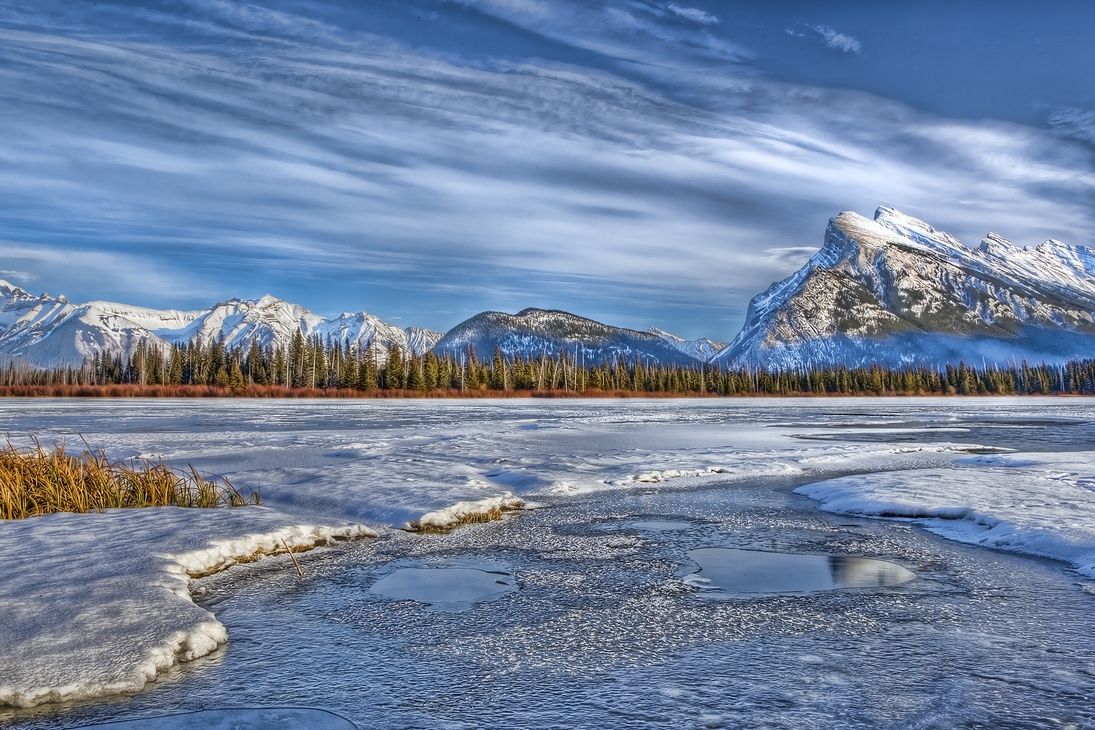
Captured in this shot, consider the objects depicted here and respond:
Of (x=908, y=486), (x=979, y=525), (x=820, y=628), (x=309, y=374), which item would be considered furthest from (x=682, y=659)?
(x=309, y=374)

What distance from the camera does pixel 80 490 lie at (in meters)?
10.7

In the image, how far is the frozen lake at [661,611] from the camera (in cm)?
447

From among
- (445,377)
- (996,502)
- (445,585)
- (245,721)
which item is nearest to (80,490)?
(445,585)

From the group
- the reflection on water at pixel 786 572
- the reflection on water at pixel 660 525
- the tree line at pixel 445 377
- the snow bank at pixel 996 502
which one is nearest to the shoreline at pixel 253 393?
the tree line at pixel 445 377

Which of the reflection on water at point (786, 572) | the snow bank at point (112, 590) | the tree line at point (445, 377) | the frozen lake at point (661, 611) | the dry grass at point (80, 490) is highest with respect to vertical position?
the tree line at point (445, 377)

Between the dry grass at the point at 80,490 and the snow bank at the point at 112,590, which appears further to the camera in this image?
the dry grass at the point at 80,490

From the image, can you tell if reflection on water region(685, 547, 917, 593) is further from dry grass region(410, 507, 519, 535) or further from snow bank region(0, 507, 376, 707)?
snow bank region(0, 507, 376, 707)

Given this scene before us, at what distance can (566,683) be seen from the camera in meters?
4.81

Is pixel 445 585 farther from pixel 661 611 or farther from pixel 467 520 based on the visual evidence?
pixel 467 520

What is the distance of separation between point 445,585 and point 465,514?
3608 millimetres

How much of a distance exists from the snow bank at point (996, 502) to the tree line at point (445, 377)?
292ft

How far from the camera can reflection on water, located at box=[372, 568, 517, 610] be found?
6.97 m

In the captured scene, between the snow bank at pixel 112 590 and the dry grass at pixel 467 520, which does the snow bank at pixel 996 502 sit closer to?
the dry grass at pixel 467 520

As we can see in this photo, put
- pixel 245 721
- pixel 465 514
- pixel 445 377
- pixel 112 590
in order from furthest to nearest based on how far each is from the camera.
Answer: pixel 445 377, pixel 465 514, pixel 112 590, pixel 245 721
